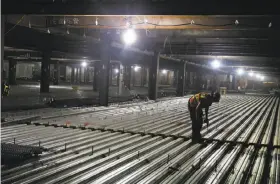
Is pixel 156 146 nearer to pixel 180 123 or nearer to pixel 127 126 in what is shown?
pixel 127 126

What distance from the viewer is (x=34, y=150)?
16.5 ft

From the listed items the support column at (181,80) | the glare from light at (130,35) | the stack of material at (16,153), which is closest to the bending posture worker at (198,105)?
the stack of material at (16,153)

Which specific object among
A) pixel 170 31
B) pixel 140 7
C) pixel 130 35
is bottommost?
pixel 140 7

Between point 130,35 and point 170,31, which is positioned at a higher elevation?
point 170,31

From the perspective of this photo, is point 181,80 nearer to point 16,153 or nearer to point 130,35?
point 130,35

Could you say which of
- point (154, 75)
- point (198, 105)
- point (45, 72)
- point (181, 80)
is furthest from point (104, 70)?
point (181, 80)

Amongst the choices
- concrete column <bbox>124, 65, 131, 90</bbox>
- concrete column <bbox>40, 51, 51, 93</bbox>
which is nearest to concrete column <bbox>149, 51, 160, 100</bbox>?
concrete column <bbox>40, 51, 51, 93</bbox>

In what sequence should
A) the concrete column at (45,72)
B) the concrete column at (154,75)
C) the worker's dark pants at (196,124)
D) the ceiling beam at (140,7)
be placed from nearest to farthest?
the ceiling beam at (140,7)
the worker's dark pants at (196,124)
the concrete column at (154,75)
the concrete column at (45,72)

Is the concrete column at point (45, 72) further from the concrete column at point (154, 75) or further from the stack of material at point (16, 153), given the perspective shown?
the stack of material at point (16, 153)

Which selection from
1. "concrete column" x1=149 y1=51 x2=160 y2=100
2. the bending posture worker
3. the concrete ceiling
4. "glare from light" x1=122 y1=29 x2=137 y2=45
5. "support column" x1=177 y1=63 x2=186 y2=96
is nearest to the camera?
the bending posture worker

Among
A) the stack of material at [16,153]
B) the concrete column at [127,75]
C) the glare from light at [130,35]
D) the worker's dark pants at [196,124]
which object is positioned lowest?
the stack of material at [16,153]

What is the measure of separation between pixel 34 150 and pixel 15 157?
413mm

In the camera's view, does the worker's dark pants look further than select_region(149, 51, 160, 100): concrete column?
No

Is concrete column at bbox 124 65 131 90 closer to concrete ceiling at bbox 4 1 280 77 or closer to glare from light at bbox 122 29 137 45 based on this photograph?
concrete ceiling at bbox 4 1 280 77
